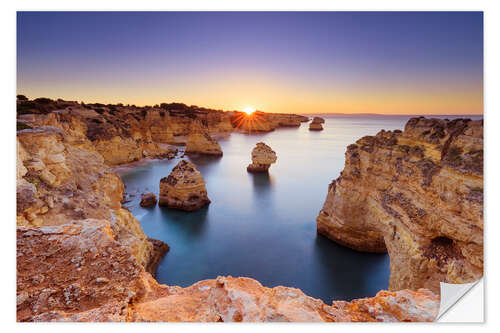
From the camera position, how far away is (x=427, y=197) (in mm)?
5348

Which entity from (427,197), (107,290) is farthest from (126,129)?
(427,197)

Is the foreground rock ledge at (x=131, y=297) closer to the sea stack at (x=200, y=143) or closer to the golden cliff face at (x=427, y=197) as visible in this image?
the golden cliff face at (x=427, y=197)

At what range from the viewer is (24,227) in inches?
132

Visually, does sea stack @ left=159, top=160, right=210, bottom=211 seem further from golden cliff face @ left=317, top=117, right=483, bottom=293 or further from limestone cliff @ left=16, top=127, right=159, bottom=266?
golden cliff face @ left=317, top=117, right=483, bottom=293

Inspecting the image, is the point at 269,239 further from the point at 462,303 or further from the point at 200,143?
the point at 200,143

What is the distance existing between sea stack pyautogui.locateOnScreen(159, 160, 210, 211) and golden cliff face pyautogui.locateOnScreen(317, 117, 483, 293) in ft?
30.3

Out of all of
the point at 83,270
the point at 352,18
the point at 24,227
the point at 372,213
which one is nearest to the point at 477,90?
the point at 352,18

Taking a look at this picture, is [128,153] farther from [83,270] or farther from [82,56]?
[83,270]

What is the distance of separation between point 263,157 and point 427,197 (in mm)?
17443

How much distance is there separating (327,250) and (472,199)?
6966 mm

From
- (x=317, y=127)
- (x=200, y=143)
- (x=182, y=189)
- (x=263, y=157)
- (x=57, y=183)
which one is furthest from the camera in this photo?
A: (x=317, y=127)

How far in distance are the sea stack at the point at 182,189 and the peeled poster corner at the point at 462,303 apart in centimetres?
1244

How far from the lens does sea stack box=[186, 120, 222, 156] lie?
31.6 meters
